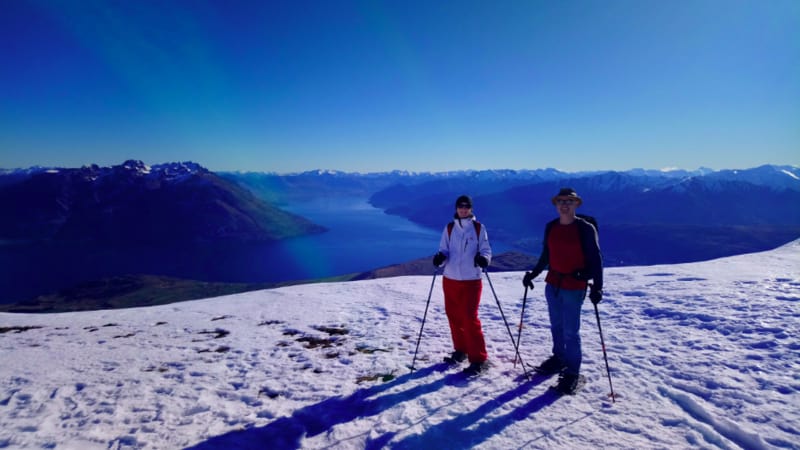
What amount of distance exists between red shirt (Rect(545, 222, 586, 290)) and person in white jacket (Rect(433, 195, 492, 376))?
1265mm

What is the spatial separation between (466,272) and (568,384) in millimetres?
2839

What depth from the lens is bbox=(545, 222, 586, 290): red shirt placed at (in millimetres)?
6773

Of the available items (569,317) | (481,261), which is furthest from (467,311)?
(569,317)

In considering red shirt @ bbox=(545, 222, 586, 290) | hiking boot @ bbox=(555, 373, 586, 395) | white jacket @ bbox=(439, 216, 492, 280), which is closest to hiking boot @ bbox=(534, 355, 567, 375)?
hiking boot @ bbox=(555, 373, 586, 395)

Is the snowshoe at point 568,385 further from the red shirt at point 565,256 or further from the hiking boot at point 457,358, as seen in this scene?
the hiking boot at point 457,358

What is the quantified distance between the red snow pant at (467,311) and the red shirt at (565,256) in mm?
1510

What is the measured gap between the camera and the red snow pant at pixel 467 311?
299 inches

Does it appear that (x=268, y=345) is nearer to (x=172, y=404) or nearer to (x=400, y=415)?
(x=172, y=404)

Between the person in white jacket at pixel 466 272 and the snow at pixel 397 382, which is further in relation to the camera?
the person in white jacket at pixel 466 272

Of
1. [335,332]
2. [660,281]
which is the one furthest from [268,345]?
[660,281]

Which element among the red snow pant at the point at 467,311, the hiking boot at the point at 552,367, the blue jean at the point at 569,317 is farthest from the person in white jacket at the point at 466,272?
the blue jean at the point at 569,317

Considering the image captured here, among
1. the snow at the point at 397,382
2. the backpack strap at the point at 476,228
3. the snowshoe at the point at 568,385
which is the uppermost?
the backpack strap at the point at 476,228

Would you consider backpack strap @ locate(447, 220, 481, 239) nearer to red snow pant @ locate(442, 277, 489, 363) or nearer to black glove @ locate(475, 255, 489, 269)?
black glove @ locate(475, 255, 489, 269)

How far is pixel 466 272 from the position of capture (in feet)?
24.7
